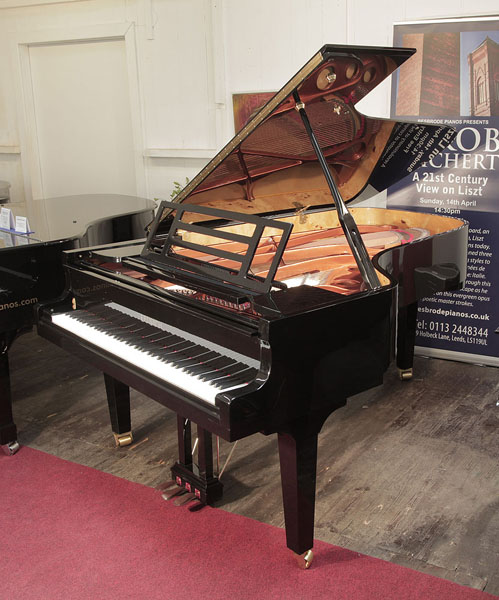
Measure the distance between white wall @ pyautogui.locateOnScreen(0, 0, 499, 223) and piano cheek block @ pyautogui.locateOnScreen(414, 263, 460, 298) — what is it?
1654 millimetres

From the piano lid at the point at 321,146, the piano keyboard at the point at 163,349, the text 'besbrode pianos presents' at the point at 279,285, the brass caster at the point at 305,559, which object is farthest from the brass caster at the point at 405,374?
the piano keyboard at the point at 163,349

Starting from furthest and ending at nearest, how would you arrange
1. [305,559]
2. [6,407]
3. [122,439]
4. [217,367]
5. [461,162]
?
1. [461,162]
2. [122,439]
3. [6,407]
4. [305,559]
5. [217,367]

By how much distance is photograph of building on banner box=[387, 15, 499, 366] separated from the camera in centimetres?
430

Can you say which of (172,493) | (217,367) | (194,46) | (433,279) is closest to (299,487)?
(217,367)

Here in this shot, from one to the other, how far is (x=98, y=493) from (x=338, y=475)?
1095 millimetres

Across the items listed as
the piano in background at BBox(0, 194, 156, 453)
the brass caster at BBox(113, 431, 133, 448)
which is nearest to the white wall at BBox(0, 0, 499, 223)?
the piano in background at BBox(0, 194, 156, 453)

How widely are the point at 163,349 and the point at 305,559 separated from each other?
930mm

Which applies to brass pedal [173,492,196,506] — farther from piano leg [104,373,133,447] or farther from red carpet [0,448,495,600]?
piano leg [104,373,133,447]

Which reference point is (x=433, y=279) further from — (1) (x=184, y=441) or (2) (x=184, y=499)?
(2) (x=184, y=499)

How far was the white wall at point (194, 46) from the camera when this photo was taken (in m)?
4.77

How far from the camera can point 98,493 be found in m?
3.09

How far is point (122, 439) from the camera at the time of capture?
3.50 metres

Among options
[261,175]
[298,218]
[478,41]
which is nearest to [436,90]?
[478,41]

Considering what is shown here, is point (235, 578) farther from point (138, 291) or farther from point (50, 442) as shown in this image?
point (50, 442)
